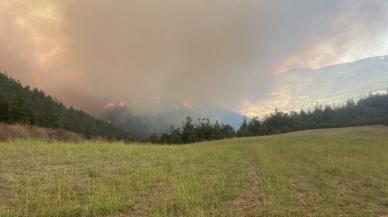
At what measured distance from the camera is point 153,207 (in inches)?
430

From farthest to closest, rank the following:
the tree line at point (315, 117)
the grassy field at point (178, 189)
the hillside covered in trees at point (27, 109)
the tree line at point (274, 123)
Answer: the tree line at point (274, 123)
the tree line at point (315, 117)
the hillside covered in trees at point (27, 109)
the grassy field at point (178, 189)

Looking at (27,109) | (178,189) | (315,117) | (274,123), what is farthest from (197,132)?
(178,189)

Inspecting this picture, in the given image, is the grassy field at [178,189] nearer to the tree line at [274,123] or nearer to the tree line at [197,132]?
the tree line at [274,123]

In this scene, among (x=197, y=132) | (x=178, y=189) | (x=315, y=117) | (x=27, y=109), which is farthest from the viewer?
(x=315, y=117)

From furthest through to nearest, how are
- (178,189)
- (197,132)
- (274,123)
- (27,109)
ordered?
1. (274,123)
2. (197,132)
3. (27,109)
4. (178,189)

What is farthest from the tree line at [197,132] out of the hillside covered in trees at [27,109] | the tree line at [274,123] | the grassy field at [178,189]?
the grassy field at [178,189]

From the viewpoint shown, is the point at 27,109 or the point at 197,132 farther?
the point at 197,132

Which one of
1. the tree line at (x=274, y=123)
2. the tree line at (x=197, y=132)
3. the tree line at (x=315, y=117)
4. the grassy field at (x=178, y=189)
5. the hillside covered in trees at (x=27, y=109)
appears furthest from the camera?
the tree line at (x=197, y=132)

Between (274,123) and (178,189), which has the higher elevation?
(274,123)

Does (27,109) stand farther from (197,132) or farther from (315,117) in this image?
(315,117)

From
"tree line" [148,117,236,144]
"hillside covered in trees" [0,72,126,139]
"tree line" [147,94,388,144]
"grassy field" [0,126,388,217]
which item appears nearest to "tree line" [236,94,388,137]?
"tree line" [147,94,388,144]

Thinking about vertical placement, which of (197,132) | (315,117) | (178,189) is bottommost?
(178,189)

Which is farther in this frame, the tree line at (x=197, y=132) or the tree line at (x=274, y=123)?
the tree line at (x=197, y=132)

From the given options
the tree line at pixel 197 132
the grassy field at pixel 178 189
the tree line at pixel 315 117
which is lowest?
the grassy field at pixel 178 189
